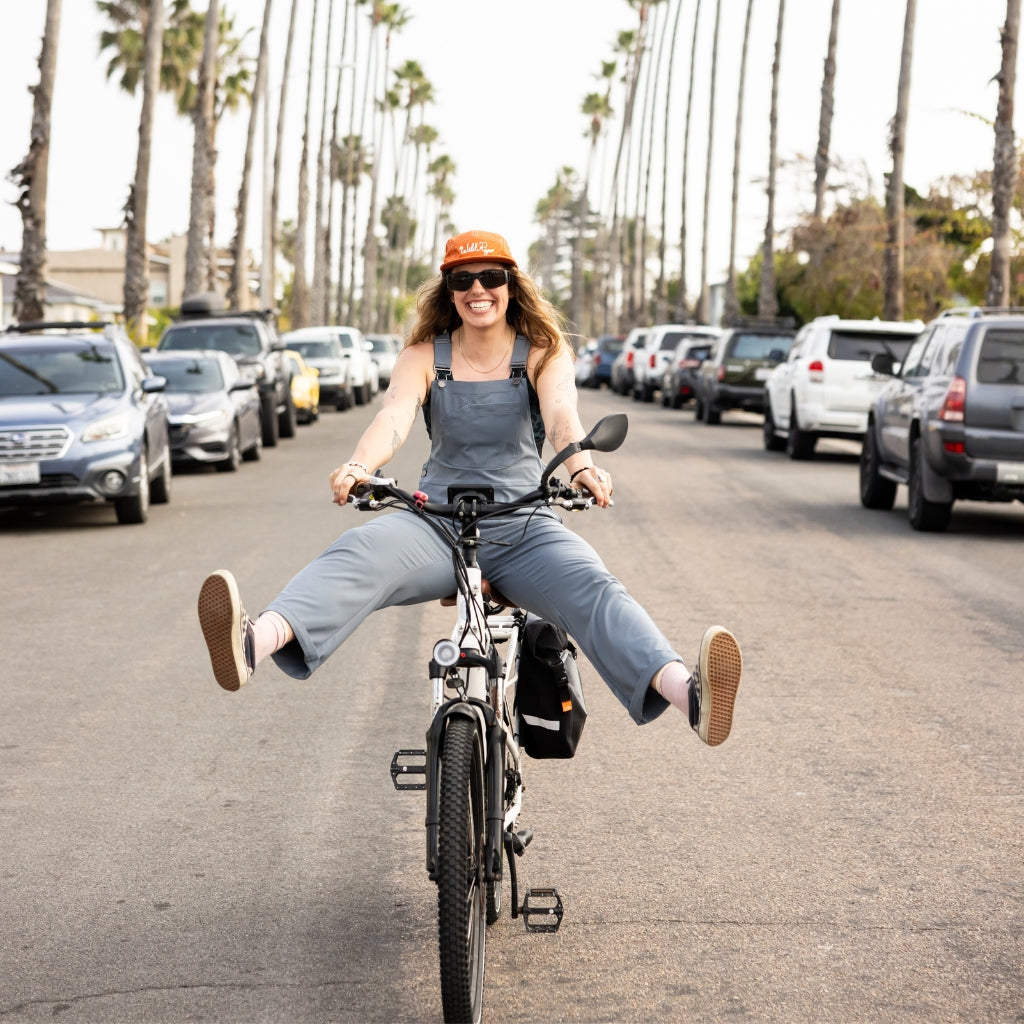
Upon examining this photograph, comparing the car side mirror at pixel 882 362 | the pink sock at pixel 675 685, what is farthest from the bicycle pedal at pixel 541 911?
the car side mirror at pixel 882 362

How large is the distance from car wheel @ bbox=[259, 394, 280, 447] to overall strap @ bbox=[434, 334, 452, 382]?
20503mm

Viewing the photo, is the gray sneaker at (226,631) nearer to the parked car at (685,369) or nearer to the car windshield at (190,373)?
the car windshield at (190,373)

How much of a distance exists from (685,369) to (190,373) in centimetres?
1627

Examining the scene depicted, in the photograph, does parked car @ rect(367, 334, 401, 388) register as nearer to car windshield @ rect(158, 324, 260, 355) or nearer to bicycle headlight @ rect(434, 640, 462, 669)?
car windshield @ rect(158, 324, 260, 355)

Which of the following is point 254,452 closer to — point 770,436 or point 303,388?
point 770,436

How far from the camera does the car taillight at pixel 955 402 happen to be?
13.6m

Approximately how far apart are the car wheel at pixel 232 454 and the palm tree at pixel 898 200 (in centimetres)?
1767

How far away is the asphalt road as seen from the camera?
418cm

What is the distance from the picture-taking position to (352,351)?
39656 mm

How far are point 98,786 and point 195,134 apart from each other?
120 ft

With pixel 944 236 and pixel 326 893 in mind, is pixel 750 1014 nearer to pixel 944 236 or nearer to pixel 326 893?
pixel 326 893

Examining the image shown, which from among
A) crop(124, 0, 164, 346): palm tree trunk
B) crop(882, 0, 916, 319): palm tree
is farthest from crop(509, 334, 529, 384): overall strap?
crop(882, 0, 916, 319): palm tree

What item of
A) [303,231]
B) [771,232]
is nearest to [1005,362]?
[771,232]

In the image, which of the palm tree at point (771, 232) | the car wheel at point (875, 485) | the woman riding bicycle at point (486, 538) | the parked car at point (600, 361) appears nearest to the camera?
the woman riding bicycle at point (486, 538)
